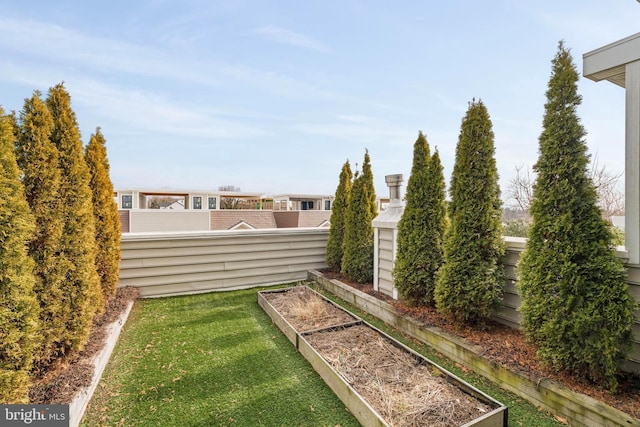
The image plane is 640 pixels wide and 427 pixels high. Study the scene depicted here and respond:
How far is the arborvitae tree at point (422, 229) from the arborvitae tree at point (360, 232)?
1176 millimetres

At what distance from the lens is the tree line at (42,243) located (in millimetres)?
1740

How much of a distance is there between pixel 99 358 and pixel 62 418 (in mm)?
865

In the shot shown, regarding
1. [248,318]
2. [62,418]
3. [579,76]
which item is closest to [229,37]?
[248,318]

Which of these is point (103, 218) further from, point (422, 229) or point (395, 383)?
point (422, 229)

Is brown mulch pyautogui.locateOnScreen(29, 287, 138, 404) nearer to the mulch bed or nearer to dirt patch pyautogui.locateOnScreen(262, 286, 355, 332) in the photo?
the mulch bed

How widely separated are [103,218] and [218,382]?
9.95 ft

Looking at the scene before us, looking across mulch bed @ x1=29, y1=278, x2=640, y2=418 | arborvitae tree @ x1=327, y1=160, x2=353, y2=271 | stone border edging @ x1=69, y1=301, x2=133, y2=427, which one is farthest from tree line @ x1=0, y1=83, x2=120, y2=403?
arborvitae tree @ x1=327, y1=160, x2=353, y2=271

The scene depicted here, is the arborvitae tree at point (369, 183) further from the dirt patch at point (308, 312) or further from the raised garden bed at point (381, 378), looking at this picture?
the raised garden bed at point (381, 378)

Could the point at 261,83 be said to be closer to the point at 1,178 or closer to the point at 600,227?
the point at 1,178

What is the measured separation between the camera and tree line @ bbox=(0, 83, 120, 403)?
174 cm

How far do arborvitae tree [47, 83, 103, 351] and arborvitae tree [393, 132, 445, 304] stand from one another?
3.60 metres

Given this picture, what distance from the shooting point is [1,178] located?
1.73 metres

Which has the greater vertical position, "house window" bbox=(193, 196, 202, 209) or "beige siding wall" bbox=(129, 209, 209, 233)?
"house window" bbox=(193, 196, 202, 209)

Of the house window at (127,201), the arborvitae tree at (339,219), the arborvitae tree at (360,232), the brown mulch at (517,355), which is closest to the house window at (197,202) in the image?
the house window at (127,201)
